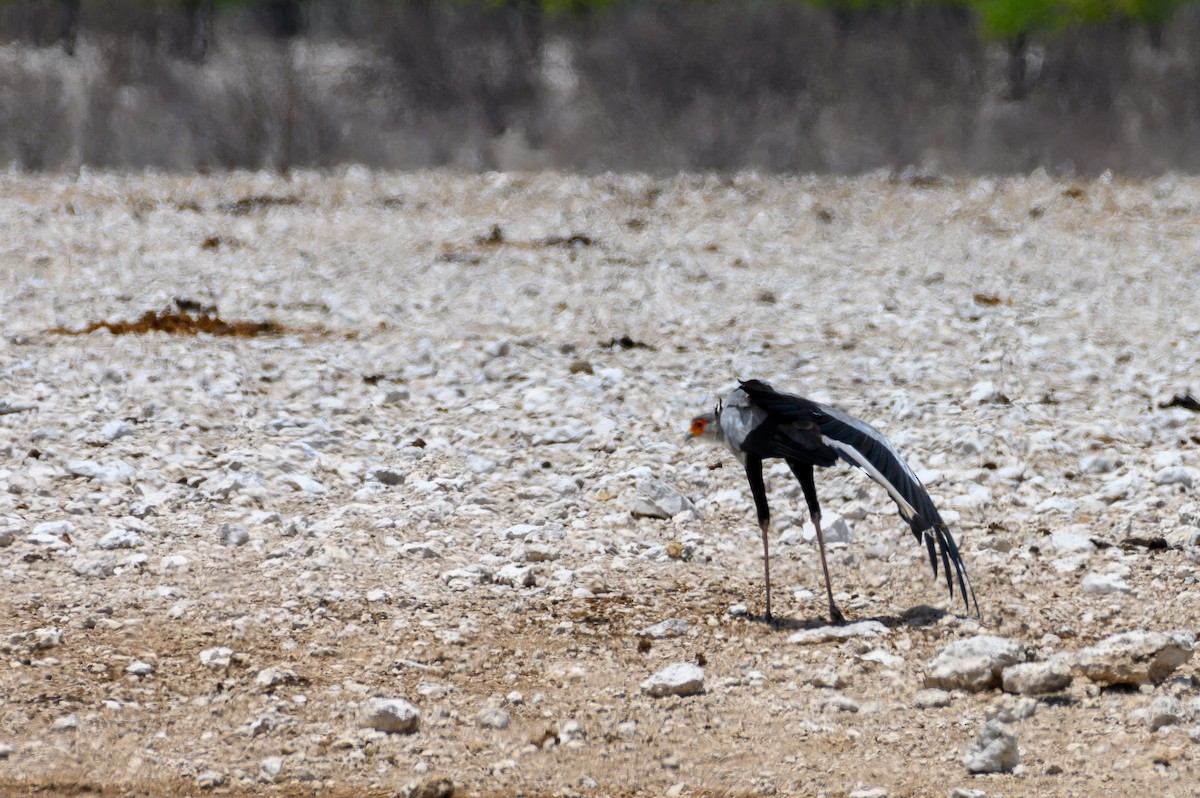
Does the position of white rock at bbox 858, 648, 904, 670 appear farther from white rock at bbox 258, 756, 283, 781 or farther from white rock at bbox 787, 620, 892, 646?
white rock at bbox 258, 756, 283, 781

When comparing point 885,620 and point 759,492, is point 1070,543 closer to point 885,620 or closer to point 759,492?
point 885,620

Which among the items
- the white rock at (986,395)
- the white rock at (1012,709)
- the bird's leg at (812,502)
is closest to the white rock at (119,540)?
the bird's leg at (812,502)

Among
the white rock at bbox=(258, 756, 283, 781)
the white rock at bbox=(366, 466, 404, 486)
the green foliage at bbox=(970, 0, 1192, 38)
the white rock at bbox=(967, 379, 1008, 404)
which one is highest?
the green foliage at bbox=(970, 0, 1192, 38)

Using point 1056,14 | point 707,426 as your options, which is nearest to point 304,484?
point 707,426

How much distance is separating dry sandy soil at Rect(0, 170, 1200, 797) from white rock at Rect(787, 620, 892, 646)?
0.25ft

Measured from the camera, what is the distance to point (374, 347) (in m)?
8.77

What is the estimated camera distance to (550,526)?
5.74 m

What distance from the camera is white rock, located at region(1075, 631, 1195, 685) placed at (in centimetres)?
428

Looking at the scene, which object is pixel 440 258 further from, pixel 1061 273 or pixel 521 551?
pixel 521 551

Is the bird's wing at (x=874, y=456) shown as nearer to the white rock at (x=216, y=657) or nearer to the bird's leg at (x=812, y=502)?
the bird's leg at (x=812, y=502)

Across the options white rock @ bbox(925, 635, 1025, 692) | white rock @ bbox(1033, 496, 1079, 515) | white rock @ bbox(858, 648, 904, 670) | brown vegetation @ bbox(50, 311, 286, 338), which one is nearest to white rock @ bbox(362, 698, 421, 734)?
white rock @ bbox(858, 648, 904, 670)

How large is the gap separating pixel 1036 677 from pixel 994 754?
19.1 inches

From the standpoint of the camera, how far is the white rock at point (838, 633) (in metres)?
4.76

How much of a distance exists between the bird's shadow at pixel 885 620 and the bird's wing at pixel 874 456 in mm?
Answer: 324
